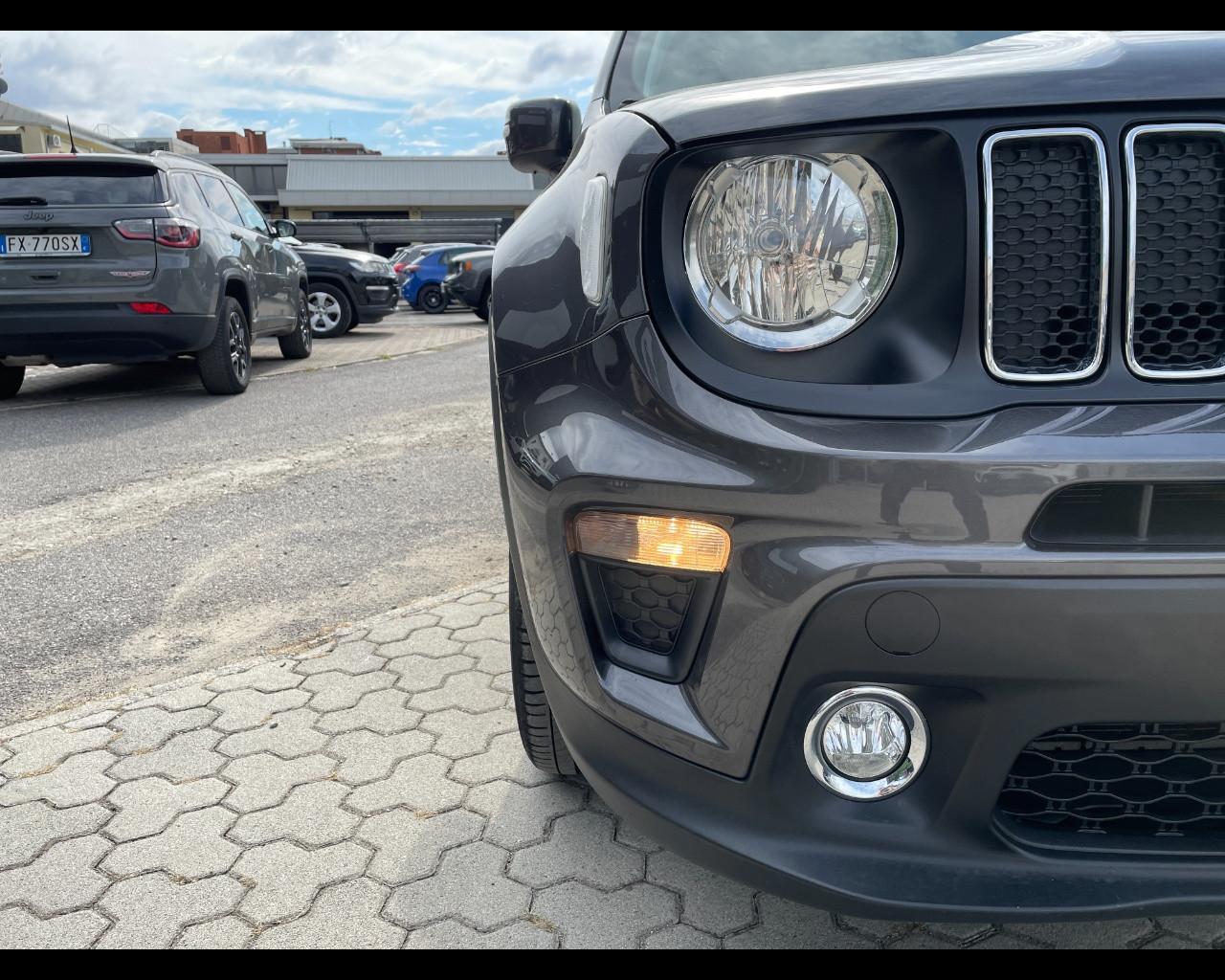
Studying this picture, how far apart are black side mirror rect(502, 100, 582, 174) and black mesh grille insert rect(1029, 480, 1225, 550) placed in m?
1.55

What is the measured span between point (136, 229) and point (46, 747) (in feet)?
15.8

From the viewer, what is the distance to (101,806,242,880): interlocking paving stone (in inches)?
74.2

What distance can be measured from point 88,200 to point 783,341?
6266 mm

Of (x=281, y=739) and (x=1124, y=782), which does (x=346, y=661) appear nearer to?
(x=281, y=739)

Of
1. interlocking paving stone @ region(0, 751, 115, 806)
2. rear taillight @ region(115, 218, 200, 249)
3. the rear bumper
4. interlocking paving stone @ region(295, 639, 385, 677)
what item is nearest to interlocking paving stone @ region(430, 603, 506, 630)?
interlocking paving stone @ region(295, 639, 385, 677)

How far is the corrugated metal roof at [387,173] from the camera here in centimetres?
5050

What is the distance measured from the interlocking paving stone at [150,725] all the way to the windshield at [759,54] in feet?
5.72

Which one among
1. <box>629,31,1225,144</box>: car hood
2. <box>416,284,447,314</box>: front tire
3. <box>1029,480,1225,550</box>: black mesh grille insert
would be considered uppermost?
<box>629,31,1225,144</box>: car hood

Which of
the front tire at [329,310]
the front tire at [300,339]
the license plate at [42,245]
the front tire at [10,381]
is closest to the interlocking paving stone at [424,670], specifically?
the license plate at [42,245]

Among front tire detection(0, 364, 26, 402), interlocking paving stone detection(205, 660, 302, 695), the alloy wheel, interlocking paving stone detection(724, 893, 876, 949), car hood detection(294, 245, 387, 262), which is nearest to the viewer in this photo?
interlocking paving stone detection(724, 893, 876, 949)

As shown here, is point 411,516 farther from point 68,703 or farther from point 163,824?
point 163,824

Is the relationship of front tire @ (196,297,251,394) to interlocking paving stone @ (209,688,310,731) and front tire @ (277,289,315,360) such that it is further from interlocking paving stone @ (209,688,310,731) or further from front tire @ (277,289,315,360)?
interlocking paving stone @ (209,688,310,731)

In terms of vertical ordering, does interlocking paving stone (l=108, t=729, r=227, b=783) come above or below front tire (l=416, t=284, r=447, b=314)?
above
